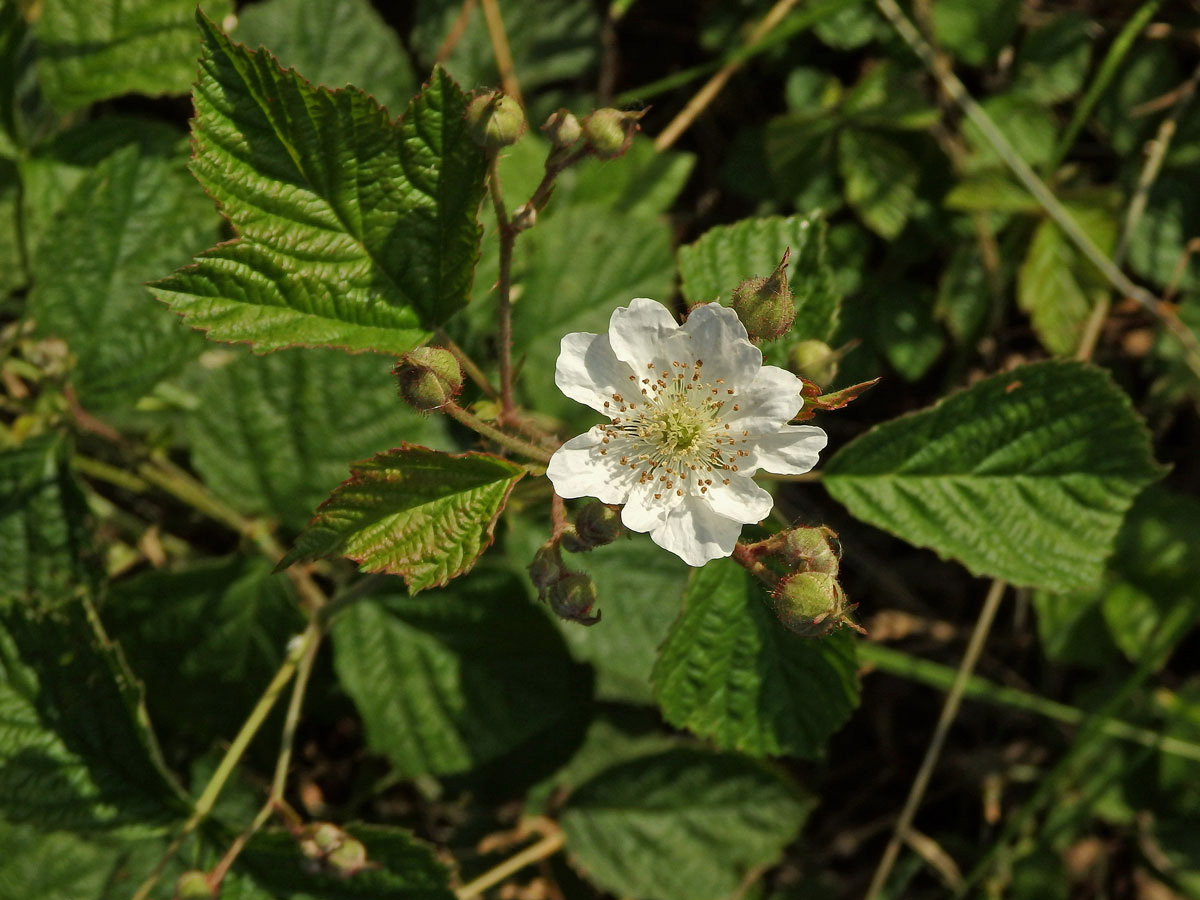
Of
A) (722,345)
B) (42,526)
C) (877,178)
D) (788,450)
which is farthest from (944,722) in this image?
(42,526)

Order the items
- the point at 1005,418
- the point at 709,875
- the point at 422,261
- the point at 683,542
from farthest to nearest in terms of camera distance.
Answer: the point at 709,875 → the point at 1005,418 → the point at 422,261 → the point at 683,542

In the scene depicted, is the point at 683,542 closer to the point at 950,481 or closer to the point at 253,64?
the point at 950,481

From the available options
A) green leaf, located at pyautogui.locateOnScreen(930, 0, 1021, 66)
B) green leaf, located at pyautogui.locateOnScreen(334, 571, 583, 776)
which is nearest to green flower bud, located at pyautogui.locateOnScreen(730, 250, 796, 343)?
green leaf, located at pyautogui.locateOnScreen(334, 571, 583, 776)

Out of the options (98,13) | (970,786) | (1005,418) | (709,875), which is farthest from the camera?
(970,786)

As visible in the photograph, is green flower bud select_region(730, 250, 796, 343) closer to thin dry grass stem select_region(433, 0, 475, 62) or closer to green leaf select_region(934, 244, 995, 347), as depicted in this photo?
green leaf select_region(934, 244, 995, 347)

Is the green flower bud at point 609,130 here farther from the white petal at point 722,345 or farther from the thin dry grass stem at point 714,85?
the thin dry grass stem at point 714,85

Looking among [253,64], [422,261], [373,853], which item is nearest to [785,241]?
[422,261]
